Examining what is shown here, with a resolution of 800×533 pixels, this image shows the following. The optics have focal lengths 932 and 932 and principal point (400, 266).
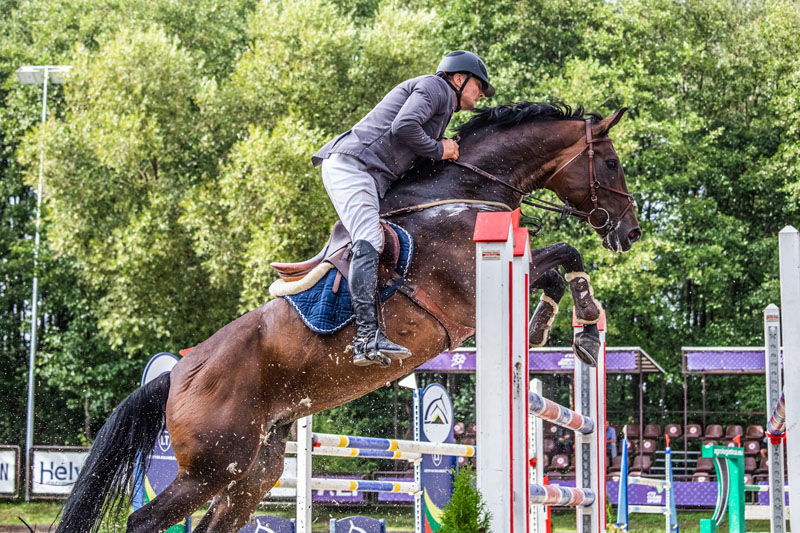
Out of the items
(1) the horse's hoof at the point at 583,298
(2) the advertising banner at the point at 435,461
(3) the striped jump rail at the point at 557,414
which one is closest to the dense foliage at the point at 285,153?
(2) the advertising banner at the point at 435,461

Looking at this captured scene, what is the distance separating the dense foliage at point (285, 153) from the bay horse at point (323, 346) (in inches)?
377

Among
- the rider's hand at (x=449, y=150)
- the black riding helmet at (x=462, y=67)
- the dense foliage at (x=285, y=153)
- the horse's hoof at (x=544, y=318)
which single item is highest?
the dense foliage at (x=285, y=153)

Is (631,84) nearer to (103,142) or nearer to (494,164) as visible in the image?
(103,142)

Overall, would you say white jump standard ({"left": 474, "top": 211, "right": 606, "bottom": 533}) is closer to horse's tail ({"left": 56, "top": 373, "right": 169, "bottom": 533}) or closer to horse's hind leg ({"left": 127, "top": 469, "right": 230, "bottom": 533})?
horse's hind leg ({"left": 127, "top": 469, "right": 230, "bottom": 533})

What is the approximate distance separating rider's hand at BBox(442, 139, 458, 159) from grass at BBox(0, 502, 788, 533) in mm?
8667

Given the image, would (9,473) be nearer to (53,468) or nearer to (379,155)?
(53,468)

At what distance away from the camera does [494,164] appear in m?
4.25

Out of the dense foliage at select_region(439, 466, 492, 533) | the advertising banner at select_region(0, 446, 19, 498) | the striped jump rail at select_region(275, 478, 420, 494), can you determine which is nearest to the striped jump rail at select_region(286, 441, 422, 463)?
the striped jump rail at select_region(275, 478, 420, 494)

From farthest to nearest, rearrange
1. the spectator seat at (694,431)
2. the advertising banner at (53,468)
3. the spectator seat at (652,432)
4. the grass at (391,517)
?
the spectator seat at (652,432)
the spectator seat at (694,431)
the grass at (391,517)
the advertising banner at (53,468)

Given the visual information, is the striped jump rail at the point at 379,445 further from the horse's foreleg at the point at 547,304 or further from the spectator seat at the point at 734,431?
the spectator seat at the point at 734,431

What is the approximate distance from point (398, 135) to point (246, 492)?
1.81m

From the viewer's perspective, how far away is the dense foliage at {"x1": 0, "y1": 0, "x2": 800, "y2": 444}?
15.7 metres

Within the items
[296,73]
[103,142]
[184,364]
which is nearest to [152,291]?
[103,142]

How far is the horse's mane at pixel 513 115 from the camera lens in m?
4.38
